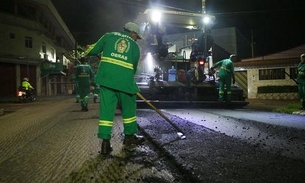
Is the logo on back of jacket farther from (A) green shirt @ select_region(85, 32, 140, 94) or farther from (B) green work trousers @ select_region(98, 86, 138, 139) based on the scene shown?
(B) green work trousers @ select_region(98, 86, 138, 139)

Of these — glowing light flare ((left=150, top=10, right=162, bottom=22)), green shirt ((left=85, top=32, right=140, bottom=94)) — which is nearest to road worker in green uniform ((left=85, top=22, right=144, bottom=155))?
green shirt ((left=85, top=32, right=140, bottom=94))

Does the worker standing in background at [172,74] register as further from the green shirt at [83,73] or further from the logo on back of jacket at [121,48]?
the logo on back of jacket at [121,48]

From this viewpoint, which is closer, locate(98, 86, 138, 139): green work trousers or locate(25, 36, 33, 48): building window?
locate(98, 86, 138, 139): green work trousers

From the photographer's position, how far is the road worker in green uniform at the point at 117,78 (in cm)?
A: 354

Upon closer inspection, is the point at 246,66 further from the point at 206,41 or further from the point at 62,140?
the point at 62,140

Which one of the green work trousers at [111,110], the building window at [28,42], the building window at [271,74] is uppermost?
the building window at [28,42]

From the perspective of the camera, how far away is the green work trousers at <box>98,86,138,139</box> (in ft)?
11.2

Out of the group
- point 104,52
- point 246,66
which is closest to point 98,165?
point 104,52

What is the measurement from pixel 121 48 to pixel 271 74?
58.8 feet

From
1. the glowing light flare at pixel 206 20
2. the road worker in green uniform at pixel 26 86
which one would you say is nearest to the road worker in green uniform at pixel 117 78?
the glowing light flare at pixel 206 20

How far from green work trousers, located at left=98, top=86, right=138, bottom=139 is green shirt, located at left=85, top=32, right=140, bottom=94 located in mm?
105

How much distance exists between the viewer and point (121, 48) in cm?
367

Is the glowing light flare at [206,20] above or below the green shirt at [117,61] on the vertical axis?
above

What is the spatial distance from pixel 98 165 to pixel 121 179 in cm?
51
